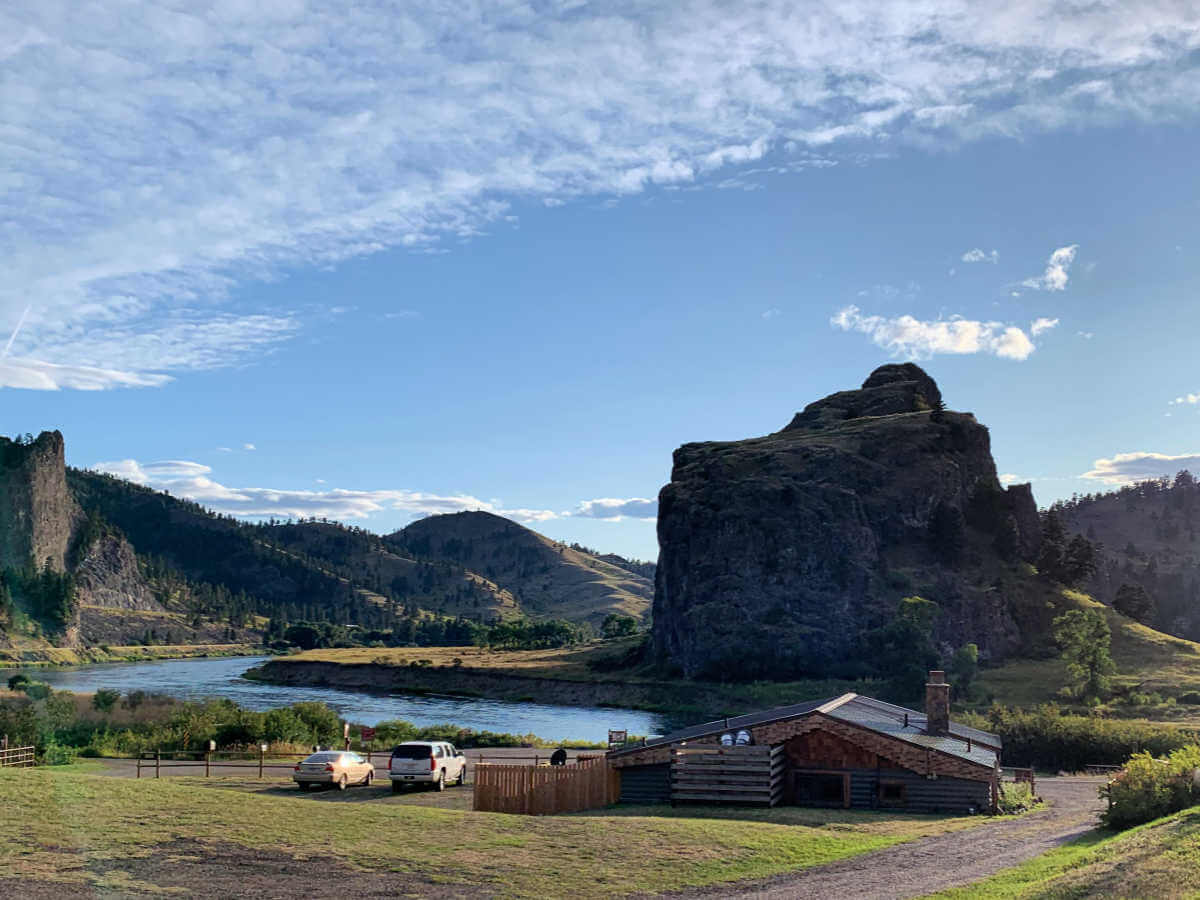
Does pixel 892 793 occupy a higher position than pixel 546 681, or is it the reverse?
pixel 892 793

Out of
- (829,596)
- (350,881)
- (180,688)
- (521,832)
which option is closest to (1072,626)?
(829,596)

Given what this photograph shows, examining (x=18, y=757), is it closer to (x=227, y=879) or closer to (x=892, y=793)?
(x=227, y=879)

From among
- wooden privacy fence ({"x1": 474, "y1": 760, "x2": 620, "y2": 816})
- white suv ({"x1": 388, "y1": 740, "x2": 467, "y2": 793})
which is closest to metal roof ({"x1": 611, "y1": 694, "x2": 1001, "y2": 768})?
wooden privacy fence ({"x1": 474, "y1": 760, "x2": 620, "y2": 816})

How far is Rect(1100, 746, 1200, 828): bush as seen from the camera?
2964 centimetres

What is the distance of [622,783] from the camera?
4022 cm

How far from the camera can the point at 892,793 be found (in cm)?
3859

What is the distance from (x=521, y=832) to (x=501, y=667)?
125620 millimetres

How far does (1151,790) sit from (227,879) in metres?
26.4

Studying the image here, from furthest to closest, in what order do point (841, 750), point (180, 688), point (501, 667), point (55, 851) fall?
point (501, 667)
point (180, 688)
point (841, 750)
point (55, 851)

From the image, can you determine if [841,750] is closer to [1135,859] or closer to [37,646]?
[1135,859]

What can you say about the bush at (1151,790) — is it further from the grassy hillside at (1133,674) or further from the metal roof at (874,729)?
the grassy hillside at (1133,674)

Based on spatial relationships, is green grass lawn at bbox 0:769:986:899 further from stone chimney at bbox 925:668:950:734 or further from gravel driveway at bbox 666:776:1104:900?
stone chimney at bbox 925:668:950:734

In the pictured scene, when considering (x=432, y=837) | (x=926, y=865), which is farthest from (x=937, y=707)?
(x=432, y=837)

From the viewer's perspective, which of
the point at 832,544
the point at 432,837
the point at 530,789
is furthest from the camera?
the point at 832,544
